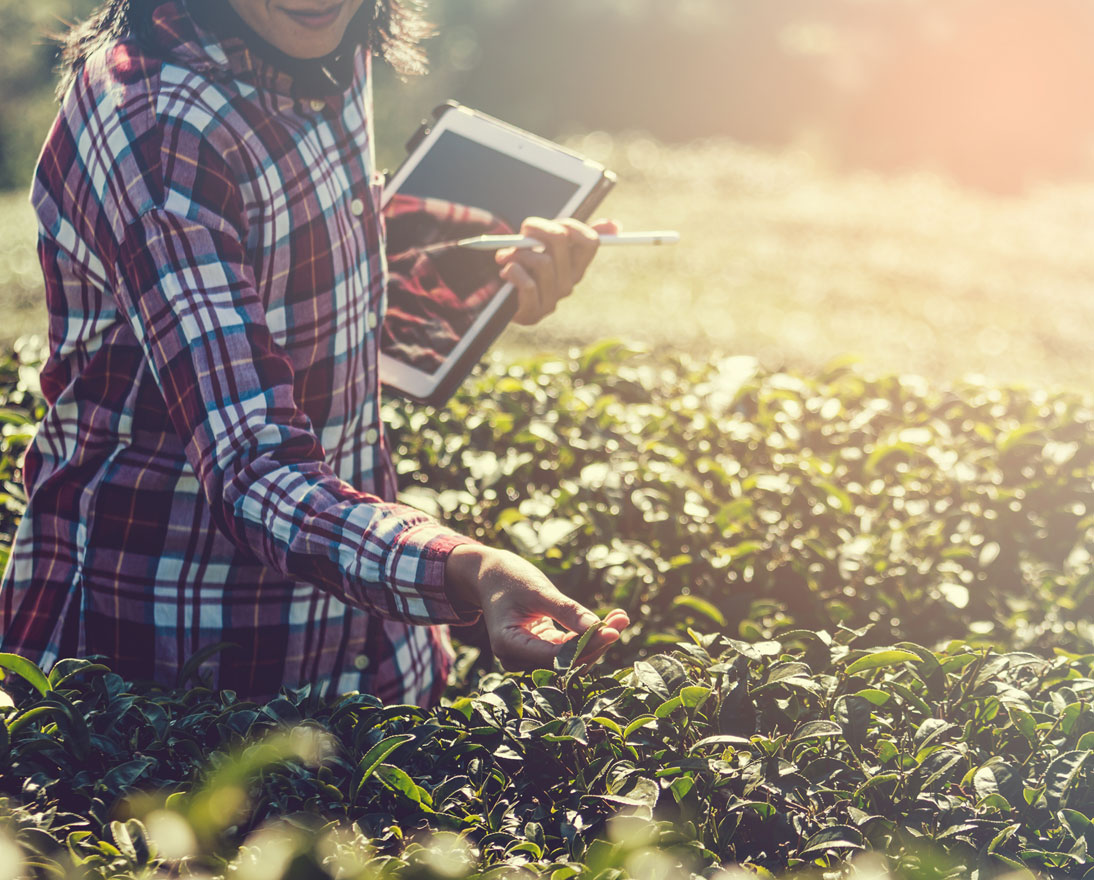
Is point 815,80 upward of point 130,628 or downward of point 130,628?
upward

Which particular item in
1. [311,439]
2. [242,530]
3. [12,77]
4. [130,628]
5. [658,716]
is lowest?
[130,628]

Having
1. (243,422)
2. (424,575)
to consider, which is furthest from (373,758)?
(243,422)

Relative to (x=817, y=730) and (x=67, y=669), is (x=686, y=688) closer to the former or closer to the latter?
(x=817, y=730)

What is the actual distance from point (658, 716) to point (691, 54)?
2060 cm

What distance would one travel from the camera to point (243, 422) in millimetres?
1375

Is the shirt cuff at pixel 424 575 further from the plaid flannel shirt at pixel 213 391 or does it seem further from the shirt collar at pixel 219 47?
the shirt collar at pixel 219 47

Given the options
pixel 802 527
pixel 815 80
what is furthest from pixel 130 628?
pixel 815 80

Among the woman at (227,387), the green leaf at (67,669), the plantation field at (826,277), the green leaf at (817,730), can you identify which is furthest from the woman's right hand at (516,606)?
the plantation field at (826,277)

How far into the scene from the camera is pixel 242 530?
1388mm

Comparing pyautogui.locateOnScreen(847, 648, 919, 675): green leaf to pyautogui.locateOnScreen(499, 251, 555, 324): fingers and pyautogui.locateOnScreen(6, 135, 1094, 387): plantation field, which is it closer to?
pyautogui.locateOnScreen(499, 251, 555, 324): fingers

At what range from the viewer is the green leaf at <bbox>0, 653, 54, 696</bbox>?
4.34 ft

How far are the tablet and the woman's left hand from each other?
102 millimetres

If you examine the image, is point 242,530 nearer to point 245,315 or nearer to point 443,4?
point 245,315

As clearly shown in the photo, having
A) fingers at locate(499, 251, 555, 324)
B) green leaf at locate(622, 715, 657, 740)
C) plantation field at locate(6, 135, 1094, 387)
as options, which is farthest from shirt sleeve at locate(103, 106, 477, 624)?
plantation field at locate(6, 135, 1094, 387)
